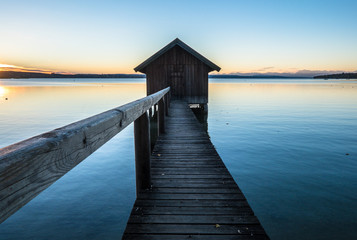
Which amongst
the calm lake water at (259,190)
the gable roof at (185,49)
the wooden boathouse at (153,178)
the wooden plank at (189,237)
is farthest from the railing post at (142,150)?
the gable roof at (185,49)

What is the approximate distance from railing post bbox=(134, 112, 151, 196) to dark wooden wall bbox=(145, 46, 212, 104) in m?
14.8

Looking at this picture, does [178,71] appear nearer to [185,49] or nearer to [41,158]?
[185,49]

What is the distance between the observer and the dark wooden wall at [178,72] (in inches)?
706

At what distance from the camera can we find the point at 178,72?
59.3 ft

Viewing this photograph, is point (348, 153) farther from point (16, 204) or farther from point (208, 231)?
point (16, 204)

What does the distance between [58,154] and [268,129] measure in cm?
1532

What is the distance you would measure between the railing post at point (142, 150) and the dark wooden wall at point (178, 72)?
48.7 ft

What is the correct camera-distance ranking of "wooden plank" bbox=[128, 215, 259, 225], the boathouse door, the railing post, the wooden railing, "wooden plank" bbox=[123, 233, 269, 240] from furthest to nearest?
the boathouse door, the railing post, "wooden plank" bbox=[128, 215, 259, 225], "wooden plank" bbox=[123, 233, 269, 240], the wooden railing

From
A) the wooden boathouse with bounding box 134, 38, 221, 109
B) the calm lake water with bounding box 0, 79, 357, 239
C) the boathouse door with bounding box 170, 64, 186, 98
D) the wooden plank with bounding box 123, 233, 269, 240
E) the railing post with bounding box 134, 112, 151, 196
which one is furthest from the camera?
the boathouse door with bounding box 170, 64, 186, 98

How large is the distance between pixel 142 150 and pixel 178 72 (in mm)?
15178

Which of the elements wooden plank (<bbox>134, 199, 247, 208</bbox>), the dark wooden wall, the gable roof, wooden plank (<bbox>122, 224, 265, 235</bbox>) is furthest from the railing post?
the dark wooden wall

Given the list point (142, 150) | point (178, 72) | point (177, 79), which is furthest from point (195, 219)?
point (178, 72)

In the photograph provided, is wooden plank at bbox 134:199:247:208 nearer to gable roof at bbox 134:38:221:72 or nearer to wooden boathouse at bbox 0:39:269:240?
wooden boathouse at bbox 0:39:269:240

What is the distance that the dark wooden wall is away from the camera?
17.9 meters
